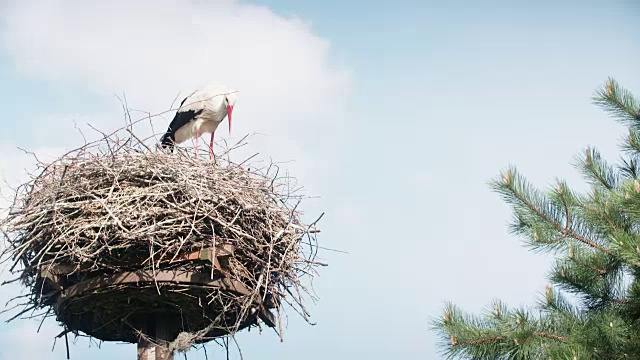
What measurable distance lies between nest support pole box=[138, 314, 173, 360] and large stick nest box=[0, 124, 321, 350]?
0.03 meters

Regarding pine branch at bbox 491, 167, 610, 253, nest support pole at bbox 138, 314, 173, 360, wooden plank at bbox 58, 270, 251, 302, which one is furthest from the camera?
pine branch at bbox 491, 167, 610, 253

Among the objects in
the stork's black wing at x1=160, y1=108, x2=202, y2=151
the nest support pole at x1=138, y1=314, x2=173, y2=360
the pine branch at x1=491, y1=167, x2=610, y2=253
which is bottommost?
the nest support pole at x1=138, y1=314, x2=173, y2=360

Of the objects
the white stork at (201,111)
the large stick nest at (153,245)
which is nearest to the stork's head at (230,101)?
the white stork at (201,111)

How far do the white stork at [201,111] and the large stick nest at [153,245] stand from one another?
275cm

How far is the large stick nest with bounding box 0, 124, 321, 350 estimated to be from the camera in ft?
18.0

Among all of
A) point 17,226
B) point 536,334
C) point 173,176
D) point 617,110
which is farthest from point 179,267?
point 617,110

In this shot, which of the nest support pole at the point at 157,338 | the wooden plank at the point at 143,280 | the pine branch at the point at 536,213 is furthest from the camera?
the pine branch at the point at 536,213

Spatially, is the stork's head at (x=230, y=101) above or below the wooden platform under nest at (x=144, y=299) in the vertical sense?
above

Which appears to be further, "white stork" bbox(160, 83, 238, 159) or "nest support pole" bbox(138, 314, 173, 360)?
"white stork" bbox(160, 83, 238, 159)

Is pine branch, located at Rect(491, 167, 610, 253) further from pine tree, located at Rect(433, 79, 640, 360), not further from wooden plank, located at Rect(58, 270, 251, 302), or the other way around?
wooden plank, located at Rect(58, 270, 251, 302)

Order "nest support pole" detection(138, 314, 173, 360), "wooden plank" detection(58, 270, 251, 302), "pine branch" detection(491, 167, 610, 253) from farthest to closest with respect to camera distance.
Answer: "pine branch" detection(491, 167, 610, 253), "nest support pole" detection(138, 314, 173, 360), "wooden plank" detection(58, 270, 251, 302)

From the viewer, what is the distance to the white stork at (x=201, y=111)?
29.6 feet

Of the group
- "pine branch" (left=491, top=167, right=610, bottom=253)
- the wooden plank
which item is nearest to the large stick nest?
the wooden plank

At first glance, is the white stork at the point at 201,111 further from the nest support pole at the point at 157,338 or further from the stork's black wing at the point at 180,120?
the nest support pole at the point at 157,338
